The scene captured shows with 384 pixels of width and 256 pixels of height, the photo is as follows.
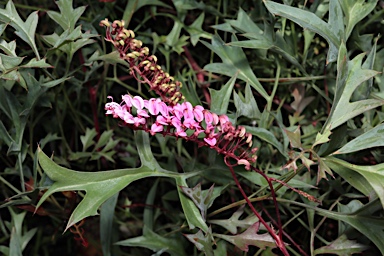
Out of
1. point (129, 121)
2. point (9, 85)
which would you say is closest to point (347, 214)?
point (129, 121)

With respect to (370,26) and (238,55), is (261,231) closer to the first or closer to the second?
(238,55)

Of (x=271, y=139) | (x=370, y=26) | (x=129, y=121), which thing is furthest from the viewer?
(x=370, y=26)

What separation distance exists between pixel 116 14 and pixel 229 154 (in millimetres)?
415

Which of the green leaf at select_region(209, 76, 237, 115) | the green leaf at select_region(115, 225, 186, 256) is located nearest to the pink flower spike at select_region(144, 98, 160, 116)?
the green leaf at select_region(209, 76, 237, 115)

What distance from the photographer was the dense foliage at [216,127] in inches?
20.7

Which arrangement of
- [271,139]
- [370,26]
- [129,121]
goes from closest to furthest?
[129,121]
[271,139]
[370,26]

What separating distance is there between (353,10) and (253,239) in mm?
284

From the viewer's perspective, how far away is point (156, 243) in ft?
2.17

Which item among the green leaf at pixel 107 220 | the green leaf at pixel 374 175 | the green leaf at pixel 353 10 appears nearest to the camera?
the green leaf at pixel 374 175

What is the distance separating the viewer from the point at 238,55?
0.69 meters

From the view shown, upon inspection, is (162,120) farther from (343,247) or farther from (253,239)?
(343,247)

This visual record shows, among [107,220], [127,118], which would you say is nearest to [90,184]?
[127,118]

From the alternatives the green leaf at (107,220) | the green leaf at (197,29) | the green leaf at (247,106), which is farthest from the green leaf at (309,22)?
the green leaf at (107,220)

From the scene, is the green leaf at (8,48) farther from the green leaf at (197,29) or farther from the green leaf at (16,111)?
the green leaf at (197,29)
